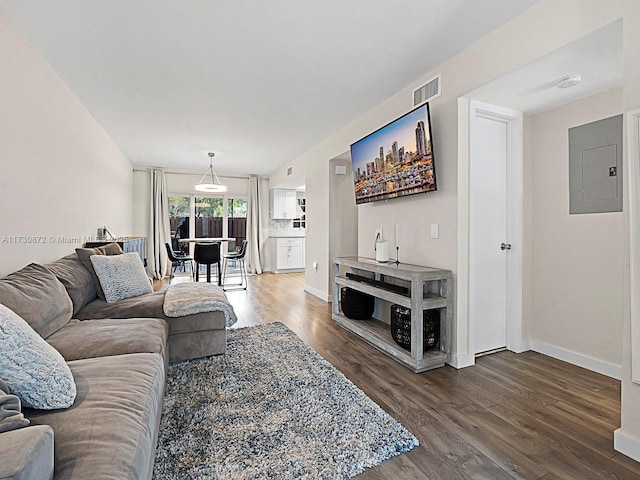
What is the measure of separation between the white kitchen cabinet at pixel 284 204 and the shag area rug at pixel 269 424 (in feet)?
18.7

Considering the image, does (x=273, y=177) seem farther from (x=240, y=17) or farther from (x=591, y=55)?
(x=591, y=55)

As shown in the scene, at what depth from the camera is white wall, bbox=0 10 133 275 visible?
2207mm

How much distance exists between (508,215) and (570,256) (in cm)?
58

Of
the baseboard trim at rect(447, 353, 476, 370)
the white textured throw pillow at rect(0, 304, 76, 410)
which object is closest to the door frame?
the baseboard trim at rect(447, 353, 476, 370)

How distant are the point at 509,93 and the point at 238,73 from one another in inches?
89.1

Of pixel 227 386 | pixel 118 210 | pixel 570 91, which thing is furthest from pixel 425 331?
pixel 118 210

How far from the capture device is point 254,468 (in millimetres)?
1460

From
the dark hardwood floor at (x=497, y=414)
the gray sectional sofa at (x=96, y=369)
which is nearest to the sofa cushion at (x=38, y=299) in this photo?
the gray sectional sofa at (x=96, y=369)

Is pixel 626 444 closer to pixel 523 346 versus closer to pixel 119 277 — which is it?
pixel 523 346

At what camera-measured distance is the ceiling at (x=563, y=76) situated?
1884mm

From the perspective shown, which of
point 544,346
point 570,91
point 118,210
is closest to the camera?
point 570,91

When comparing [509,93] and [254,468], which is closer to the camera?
[254,468]

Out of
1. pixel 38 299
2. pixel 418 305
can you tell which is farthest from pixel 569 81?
pixel 38 299

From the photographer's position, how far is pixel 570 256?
2.71m
